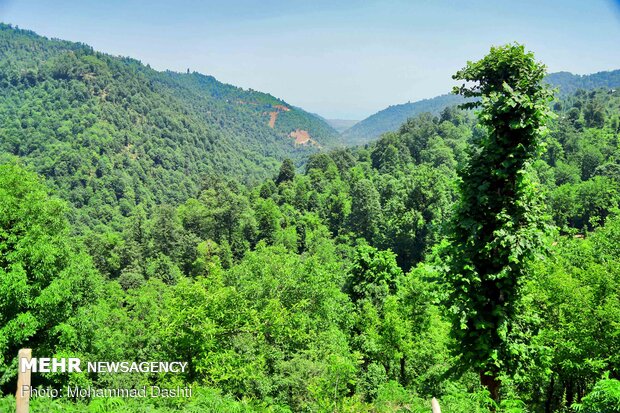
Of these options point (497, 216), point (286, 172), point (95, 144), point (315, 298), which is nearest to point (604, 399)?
point (497, 216)

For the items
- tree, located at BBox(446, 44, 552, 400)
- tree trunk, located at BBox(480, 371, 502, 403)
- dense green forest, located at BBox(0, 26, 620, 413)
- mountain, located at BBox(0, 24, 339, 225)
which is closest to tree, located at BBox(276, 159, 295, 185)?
dense green forest, located at BBox(0, 26, 620, 413)

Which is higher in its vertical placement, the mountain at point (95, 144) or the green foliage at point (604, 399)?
the mountain at point (95, 144)

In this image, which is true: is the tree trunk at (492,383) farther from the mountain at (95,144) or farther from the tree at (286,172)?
the mountain at (95,144)

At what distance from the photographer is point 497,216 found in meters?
9.44

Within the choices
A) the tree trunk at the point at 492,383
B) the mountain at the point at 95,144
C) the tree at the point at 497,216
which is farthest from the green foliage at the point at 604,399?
the mountain at the point at 95,144

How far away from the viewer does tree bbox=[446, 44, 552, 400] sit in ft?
30.8

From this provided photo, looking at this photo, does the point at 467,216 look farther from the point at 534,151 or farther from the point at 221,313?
the point at 221,313

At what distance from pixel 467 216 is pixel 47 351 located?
1631 centimetres

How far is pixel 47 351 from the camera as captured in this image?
1602cm

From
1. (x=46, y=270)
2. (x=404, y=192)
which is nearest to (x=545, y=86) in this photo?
(x=46, y=270)

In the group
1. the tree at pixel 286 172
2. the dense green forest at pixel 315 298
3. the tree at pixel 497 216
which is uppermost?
the tree at pixel 286 172

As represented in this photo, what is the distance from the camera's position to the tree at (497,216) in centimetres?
938

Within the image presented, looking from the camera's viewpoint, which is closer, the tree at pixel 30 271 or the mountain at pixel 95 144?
the tree at pixel 30 271

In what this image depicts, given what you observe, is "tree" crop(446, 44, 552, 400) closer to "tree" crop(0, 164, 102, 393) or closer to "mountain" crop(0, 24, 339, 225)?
"tree" crop(0, 164, 102, 393)
